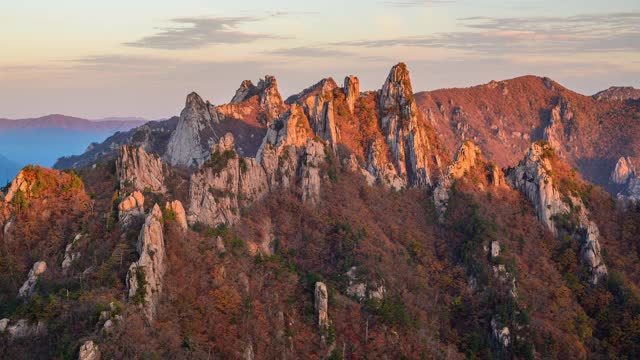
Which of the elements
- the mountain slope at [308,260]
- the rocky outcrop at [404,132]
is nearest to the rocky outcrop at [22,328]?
the mountain slope at [308,260]

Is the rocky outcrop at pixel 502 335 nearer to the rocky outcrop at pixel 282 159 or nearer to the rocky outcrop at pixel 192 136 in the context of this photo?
the rocky outcrop at pixel 282 159

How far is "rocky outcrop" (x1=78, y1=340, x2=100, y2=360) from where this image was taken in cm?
4344

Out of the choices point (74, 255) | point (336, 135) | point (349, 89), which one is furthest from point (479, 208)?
point (74, 255)

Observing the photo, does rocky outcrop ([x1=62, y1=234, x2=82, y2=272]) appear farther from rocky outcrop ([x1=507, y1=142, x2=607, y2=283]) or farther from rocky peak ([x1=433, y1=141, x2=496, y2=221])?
rocky outcrop ([x1=507, y1=142, x2=607, y2=283])

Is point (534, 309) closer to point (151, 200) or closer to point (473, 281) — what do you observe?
point (473, 281)

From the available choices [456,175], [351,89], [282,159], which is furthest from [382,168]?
[282,159]

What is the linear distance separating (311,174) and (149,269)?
3847cm

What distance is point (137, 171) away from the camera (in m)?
73.6

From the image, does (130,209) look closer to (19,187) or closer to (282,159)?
(19,187)

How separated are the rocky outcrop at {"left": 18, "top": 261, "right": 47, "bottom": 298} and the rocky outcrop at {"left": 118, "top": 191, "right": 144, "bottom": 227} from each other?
8087mm

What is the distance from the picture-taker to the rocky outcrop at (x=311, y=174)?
88438mm

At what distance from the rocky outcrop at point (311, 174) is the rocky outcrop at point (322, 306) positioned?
2305 cm

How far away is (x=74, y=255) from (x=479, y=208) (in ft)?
191

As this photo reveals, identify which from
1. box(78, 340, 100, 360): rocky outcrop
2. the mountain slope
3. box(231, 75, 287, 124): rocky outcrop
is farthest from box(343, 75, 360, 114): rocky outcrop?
box(78, 340, 100, 360): rocky outcrop
